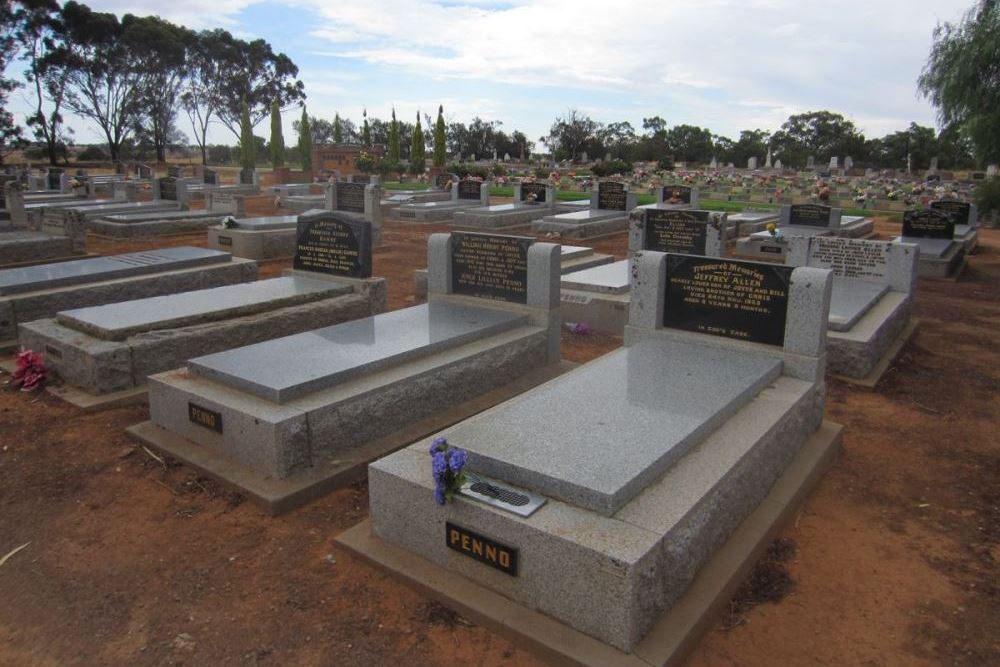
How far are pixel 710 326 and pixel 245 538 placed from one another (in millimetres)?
3435

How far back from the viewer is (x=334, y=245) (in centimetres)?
757

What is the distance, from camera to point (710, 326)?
16.9ft

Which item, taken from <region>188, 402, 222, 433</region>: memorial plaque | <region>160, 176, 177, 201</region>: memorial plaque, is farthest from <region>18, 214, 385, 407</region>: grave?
<region>160, 176, 177, 201</region>: memorial plaque

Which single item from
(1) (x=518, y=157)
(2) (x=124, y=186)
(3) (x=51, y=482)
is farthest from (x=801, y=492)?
(1) (x=518, y=157)

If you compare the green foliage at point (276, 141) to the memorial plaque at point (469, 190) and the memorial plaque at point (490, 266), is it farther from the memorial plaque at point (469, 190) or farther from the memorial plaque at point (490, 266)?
the memorial plaque at point (490, 266)

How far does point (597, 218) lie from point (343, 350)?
12528 mm

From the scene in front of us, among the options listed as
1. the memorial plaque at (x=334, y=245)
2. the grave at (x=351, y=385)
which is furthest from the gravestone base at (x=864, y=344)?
the memorial plaque at (x=334, y=245)

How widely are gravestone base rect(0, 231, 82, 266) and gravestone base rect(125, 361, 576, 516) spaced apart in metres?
7.43

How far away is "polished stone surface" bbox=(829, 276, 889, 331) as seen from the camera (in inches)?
270

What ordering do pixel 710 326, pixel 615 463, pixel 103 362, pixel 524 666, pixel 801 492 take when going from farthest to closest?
pixel 103 362
pixel 710 326
pixel 801 492
pixel 615 463
pixel 524 666

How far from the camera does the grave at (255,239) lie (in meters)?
12.3

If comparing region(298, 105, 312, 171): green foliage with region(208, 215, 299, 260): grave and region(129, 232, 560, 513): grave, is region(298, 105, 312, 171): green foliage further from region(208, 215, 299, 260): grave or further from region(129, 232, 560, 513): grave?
region(129, 232, 560, 513): grave

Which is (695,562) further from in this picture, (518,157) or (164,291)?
(518,157)

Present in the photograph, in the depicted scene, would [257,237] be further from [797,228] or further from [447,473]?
[797,228]
